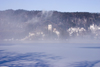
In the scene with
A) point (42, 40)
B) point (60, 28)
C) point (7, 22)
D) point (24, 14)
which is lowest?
point (42, 40)

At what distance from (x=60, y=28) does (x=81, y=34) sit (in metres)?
1.96

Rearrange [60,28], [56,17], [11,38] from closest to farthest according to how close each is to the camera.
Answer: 1. [11,38]
2. [60,28]
3. [56,17]

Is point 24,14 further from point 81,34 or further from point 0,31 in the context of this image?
point 81,34

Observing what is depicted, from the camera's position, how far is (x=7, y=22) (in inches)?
457

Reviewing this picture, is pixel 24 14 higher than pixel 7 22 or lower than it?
higher

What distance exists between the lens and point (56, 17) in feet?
39.8

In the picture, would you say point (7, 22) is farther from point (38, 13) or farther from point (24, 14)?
point (38, 13)

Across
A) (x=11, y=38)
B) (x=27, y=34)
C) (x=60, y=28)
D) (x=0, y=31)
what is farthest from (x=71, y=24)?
(x=0, y=31)

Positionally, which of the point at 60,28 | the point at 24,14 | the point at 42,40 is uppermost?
the point at 24,14

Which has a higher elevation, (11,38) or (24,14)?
(24,14)

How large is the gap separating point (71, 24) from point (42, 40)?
337cm

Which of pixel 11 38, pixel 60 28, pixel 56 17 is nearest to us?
pixel 11 38

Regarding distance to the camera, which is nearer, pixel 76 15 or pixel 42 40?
pixel 42 40

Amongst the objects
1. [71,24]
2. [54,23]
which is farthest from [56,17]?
[71,24]
